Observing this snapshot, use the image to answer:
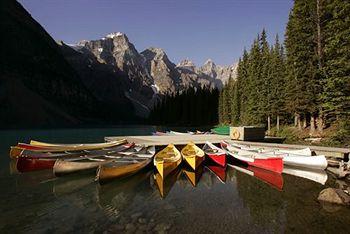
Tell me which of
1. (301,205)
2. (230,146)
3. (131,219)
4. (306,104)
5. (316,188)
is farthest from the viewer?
(306,104)

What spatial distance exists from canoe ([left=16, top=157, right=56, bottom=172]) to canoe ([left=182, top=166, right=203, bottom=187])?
11.8 m

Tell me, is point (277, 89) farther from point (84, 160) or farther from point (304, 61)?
point (84, 160)

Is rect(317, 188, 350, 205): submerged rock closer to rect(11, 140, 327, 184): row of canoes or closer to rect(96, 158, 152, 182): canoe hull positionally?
rect(11, 140, 327, 184): row of canoes

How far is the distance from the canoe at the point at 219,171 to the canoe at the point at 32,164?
14.1 meters

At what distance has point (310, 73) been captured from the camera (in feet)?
116

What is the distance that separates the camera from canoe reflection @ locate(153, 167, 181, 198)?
17578 mm

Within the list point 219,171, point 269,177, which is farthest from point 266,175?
point 219,171

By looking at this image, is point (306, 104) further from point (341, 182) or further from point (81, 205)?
point (81, 205)

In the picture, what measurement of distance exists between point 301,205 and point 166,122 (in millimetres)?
109448

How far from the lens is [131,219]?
41.9 feet

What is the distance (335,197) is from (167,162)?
10687 mm

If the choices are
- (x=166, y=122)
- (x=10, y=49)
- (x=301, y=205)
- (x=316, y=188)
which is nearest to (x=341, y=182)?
(x=316, y=188)

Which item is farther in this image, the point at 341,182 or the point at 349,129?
the point at 349,129

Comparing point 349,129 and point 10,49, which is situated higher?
point 10,49
